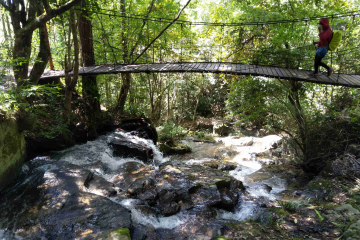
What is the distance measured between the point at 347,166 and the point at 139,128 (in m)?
4.80

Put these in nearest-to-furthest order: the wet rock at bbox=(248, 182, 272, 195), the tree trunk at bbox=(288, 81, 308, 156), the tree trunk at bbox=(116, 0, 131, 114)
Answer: the wet rock at bbox=(248, 182, 272, 195), the tree trunk at bbox=(288, 81, 308, 156), the tree trunk at bbox=(116, 0, 131, 114)

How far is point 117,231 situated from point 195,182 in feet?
5.67

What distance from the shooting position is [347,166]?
3555 mm

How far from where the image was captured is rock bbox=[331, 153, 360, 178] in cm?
345

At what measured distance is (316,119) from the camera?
419 centimetres

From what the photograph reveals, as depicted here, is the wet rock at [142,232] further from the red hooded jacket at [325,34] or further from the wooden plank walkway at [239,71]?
the red hooded jacket at [325,34]

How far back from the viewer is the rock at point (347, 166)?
11.3 ft

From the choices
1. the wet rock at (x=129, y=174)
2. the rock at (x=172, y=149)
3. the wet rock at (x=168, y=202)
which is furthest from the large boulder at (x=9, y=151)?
the rock at (x=172, y=149)

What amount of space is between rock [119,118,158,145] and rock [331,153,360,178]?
439cm

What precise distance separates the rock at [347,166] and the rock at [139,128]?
4.39 m

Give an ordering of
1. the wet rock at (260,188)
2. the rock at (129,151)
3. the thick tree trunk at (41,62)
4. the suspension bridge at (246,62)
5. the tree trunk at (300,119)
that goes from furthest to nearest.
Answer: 1. the rock at (129,151)
2. the tree trunk at (300,119)
3. the suspension bridge at (246,62)
4. the wet rock at (260,188)
5. the thick tree trunk at (41,62)

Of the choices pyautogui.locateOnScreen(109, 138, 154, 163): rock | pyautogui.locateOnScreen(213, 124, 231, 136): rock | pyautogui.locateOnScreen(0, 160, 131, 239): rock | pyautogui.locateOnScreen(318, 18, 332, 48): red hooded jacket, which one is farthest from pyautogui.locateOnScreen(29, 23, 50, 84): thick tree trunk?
pyautogui.locateOnScreen(213, 124, 231, 136): rock

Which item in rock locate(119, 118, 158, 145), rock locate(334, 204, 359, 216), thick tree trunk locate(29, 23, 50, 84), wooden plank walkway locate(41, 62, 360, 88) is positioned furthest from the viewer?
rock locate(119, 118, 158, 145)

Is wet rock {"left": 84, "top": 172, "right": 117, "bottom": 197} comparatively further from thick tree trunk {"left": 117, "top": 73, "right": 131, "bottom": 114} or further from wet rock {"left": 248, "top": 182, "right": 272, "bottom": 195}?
thick tree trunk {"left": 117, "top": 73, "right": 131, "bottom": 114}
